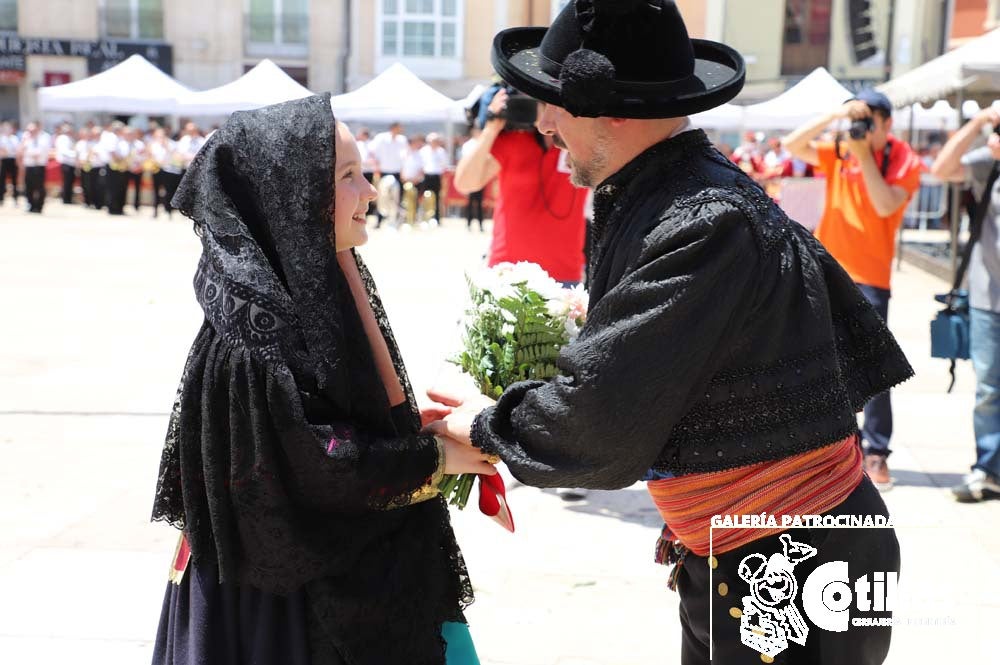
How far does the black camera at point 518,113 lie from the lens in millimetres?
5238

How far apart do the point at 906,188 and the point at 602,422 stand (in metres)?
4.36

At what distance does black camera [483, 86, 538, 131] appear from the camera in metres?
5.24

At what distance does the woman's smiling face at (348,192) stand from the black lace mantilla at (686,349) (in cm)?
53

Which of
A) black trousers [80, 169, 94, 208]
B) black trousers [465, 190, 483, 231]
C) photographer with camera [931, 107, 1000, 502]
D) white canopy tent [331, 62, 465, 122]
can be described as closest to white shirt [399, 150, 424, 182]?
black trousers [465, 190, 483, 231]

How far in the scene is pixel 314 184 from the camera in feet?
7.48

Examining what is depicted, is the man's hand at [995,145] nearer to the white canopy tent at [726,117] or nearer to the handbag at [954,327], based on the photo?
the handbag at [954,327]

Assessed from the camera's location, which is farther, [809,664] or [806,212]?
[806,212]

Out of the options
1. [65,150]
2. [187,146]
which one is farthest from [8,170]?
[187,146]

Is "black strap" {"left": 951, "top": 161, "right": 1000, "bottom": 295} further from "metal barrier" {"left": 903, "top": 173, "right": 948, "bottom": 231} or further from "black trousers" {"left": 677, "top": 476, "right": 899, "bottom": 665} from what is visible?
"metal barrier" {"left": 903, "top": 173, "right": 948, "bottom": 231}

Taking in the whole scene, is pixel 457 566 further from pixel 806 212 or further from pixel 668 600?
pixel 806 212

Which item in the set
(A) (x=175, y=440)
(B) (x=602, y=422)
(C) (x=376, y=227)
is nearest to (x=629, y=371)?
(B) (x=602, y=422)

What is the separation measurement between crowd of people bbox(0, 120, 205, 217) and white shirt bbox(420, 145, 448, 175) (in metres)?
5.32

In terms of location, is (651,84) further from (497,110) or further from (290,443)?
(497,110)

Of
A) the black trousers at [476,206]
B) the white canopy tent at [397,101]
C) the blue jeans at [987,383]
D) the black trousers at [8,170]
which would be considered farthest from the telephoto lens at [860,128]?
the black trousers at [8,170]
